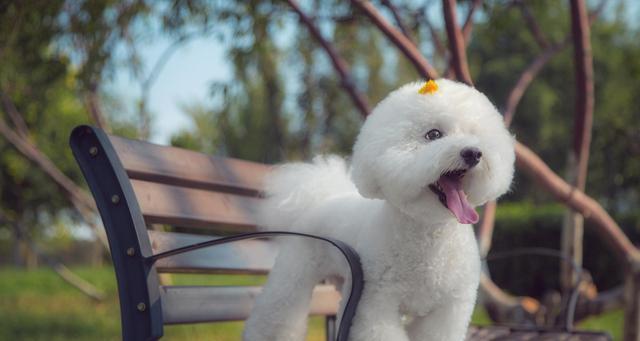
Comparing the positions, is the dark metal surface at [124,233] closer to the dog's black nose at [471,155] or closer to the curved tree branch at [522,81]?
the dog's black nose at [471,155]

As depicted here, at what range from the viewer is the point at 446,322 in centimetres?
181

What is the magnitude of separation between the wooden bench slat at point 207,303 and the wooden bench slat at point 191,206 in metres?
0.25

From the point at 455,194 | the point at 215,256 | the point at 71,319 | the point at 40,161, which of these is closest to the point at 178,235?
the point at 215,256

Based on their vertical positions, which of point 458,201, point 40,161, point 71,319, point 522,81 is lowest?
point 71,319

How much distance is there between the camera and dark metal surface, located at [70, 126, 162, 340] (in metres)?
1.80

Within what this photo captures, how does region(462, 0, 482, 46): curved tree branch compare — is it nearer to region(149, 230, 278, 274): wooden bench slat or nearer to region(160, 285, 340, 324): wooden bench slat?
region(149, 230, 278, 274): wooden bench slat

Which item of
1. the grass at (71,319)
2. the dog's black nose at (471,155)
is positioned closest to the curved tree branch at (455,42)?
the dog's black nose at (471,155)

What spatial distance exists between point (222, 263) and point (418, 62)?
1.33 m

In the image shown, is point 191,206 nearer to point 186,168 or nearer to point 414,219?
point 186,168

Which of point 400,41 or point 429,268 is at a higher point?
point 400,41

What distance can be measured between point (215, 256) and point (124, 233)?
56 cm

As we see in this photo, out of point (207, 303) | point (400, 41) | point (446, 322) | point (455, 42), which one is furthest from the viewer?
point (400, 41)

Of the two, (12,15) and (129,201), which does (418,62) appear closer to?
(129,201)

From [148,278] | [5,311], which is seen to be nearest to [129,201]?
[148,278]
